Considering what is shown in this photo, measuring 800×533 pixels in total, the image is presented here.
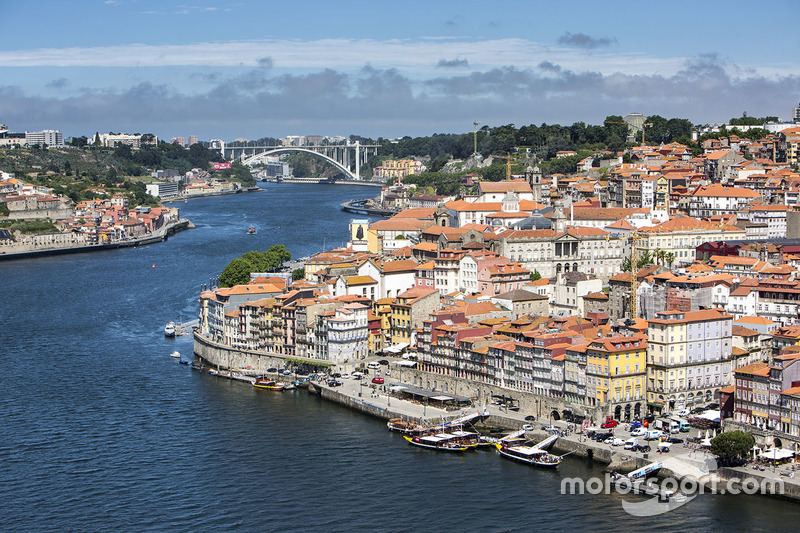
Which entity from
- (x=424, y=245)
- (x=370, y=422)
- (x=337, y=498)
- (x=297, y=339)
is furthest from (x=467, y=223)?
(x=337, y=498)

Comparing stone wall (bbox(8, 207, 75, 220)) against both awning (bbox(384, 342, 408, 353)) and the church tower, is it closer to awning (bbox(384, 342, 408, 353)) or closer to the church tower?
the church tower

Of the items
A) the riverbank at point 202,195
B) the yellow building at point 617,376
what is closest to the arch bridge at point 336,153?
the riverbank at point 202,195

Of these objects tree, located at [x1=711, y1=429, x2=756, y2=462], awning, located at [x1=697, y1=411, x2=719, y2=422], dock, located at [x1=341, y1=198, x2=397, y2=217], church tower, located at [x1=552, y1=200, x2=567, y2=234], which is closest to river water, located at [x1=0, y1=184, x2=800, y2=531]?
tree, located at [x1=711, y1=429, x2=756, y2=462]

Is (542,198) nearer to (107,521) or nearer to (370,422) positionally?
(370,422)

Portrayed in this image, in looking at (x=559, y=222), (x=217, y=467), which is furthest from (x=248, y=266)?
(x=217, y=467)

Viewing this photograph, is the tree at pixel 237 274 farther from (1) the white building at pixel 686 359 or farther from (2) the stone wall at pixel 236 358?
(1) the white building at pixel 686 359

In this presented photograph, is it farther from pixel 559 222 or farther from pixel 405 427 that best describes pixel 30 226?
pixel 405 427
